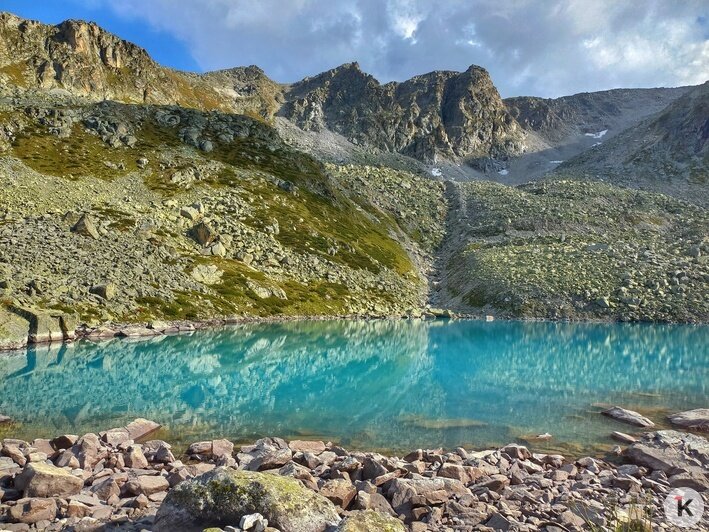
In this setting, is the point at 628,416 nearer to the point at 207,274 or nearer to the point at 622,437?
the point at 622,437

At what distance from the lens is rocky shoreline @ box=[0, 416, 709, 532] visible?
358 inches

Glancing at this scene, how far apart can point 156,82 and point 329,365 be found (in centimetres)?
17318

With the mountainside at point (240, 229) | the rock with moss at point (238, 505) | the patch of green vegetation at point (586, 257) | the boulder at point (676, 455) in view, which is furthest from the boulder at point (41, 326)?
the patch of green vegetation at point (586, 257)

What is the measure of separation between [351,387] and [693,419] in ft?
62.3

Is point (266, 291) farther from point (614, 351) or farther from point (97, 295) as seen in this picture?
point (614, 351)

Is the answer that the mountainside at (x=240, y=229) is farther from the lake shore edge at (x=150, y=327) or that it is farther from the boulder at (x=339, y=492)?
the boulder at (x=339, y=492)

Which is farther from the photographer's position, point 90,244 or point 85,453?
point 90,244

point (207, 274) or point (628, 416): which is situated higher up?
point (207, 274)

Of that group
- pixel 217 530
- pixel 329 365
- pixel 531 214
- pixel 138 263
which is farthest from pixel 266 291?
pixel 531 214

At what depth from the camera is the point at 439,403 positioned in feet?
87.9

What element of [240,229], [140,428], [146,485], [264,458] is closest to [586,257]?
[240,229]

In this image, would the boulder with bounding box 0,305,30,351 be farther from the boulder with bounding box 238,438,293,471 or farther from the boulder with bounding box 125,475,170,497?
the boulder with bounding box 125,475,170,497

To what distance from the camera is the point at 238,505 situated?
894 centimetres

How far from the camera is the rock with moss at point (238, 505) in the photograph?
882 centimetres
